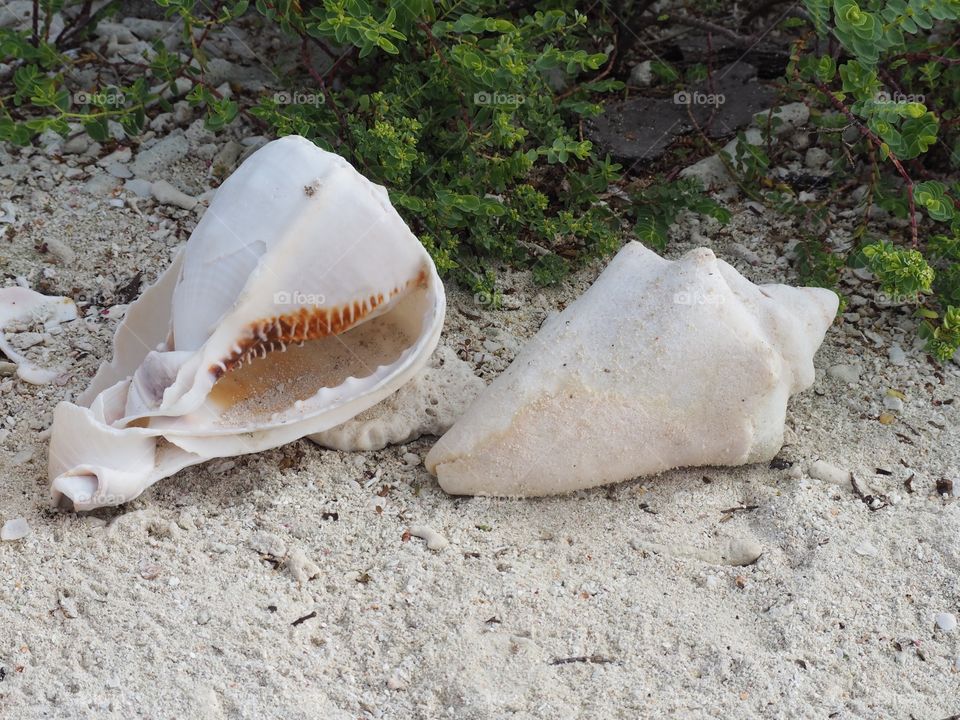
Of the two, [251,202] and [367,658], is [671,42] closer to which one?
[251,202]

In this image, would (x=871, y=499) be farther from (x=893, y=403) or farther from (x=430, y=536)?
(x=430, y=536)

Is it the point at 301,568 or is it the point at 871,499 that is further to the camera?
the point at 871,499

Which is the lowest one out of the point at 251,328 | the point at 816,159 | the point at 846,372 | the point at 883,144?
the point at 846,372

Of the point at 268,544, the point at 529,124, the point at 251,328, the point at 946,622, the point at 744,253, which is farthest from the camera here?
the point at 744,253

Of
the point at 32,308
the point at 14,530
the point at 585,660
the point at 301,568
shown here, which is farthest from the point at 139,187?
the point at 585,660

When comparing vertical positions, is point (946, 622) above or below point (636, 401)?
below

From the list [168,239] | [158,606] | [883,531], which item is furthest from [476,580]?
[168,239]

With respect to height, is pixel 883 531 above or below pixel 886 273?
below
